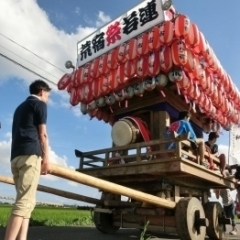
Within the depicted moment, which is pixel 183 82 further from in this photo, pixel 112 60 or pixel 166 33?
pixel 112 60

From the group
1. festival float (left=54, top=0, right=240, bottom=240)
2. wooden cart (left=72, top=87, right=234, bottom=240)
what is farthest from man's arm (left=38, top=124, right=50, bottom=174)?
festival float (left=54, top=0, right=240, bottom=240)

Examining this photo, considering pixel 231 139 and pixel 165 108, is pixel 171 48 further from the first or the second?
pixel 231 139

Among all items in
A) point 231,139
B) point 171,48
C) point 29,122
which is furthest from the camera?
point 231,139

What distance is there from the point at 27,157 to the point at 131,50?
4.84 m

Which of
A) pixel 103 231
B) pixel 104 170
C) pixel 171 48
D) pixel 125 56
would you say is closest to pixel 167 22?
pixel 171 48

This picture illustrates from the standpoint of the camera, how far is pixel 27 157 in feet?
9.55

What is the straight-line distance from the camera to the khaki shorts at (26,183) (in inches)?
110

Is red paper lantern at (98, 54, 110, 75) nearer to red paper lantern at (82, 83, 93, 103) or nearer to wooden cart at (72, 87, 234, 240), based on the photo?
red paper lantern at (82, 83, 93, 103)

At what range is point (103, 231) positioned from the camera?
710cm

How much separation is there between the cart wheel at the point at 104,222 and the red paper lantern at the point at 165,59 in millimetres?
3861

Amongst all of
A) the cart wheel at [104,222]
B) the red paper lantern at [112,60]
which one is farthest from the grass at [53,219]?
the red paper lantern at [112,60]

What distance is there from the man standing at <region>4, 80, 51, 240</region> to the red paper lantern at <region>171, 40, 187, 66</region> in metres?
3.86

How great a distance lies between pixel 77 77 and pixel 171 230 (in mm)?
4849

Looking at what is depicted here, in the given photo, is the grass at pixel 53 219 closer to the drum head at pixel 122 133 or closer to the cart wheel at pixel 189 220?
the drum head at pixel 122 133
